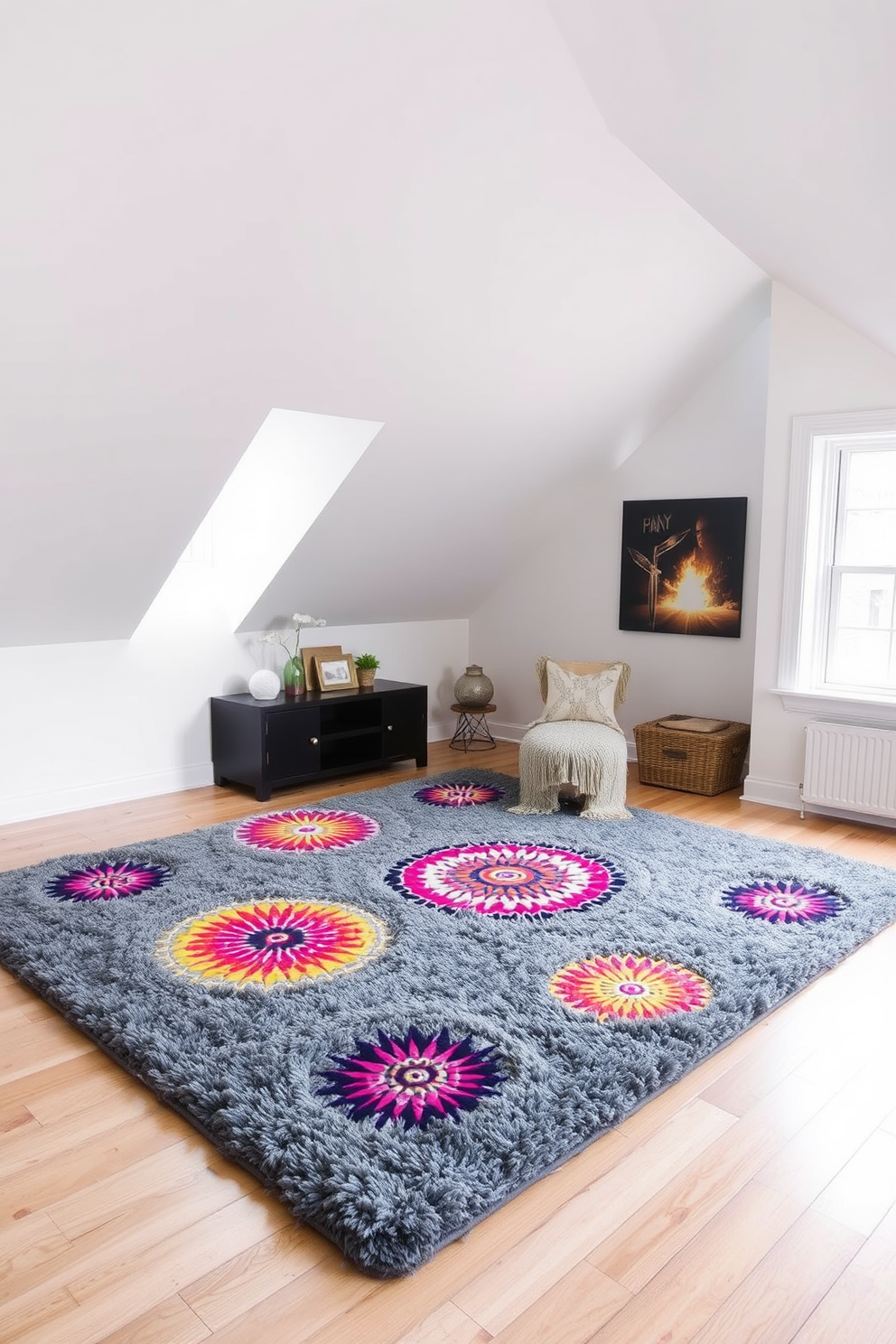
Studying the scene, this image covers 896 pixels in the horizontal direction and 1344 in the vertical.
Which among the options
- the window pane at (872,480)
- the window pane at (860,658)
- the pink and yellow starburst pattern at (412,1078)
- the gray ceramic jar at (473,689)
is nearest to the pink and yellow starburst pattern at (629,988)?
the pink and yellow starburst pattern at (412,1078)

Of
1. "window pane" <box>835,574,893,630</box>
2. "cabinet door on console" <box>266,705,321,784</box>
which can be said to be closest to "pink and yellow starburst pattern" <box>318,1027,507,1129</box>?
"cabinet door on console" <box>266,705,321,784</box>

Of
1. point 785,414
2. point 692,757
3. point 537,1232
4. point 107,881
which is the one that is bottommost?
point 537,1232

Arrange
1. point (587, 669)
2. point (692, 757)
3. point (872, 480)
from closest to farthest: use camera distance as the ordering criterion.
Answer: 1. point (872, 480)
2. point (692, 757)
3. point (587, 669)

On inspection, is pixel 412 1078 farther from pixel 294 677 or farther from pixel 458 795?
pixel 294 677

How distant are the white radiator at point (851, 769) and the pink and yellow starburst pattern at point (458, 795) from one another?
155 centimetres


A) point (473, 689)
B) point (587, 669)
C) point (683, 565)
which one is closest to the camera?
point (587, 669)

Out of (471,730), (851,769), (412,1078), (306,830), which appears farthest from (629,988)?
(471,730)

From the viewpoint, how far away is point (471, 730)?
666cm

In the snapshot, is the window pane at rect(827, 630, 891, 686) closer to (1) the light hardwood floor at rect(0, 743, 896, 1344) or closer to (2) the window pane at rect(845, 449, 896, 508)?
(2) the window pane at rect(845, 449, 896, 508)

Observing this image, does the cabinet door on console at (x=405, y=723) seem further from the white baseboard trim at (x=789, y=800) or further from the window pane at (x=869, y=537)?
the window pane at (x=869, y=537)

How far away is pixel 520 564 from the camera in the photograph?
21.3ft

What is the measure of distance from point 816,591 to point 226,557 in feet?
10.2

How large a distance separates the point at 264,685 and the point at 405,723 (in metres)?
0.95

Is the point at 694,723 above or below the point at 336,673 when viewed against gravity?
below
